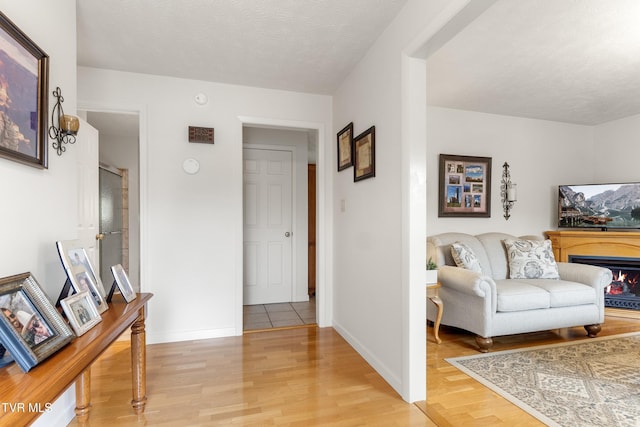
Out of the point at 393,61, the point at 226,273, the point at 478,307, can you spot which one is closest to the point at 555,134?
the point at 478,307

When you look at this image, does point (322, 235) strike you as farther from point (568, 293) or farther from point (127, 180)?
point (127, 180)

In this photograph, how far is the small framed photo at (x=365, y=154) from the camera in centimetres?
238

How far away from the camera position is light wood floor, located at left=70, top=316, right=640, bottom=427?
5.86 ft

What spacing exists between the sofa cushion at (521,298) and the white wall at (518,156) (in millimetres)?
1120

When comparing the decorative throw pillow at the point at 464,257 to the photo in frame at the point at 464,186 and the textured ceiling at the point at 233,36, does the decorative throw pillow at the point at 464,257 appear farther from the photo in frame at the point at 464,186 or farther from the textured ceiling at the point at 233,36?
the textured ceiling at the point at 233,36

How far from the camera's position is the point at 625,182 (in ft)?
13.1

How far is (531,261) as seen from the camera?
3.26 m

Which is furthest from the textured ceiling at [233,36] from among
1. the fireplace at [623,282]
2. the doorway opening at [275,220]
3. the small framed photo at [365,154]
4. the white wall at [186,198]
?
the fireplace at [623,282]

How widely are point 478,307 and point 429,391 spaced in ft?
3.13

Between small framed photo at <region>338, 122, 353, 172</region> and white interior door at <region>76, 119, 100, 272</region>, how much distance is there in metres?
2.01

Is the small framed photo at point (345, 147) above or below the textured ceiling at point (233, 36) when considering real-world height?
below

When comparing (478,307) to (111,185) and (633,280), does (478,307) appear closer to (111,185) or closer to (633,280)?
(633,280)

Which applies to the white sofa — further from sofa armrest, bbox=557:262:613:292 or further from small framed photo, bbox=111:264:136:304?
small framed photo, bbox=111:264:136:304

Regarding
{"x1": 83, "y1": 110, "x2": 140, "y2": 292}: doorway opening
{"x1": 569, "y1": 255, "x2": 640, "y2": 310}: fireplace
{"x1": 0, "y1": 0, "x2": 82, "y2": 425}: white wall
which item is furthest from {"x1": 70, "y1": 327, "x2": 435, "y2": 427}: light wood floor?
{"x1": 569, "y1": 255, "x2": 640, "y2": 310}: fireplace
